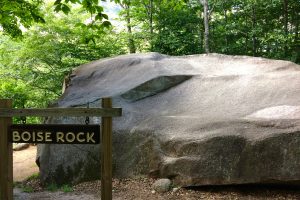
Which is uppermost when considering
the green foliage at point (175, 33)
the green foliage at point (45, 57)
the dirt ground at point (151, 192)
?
the green foliage at point (175, 33)

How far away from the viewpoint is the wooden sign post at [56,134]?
483cm

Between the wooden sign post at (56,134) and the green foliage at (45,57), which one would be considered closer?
the wooden sign post at (56,134)

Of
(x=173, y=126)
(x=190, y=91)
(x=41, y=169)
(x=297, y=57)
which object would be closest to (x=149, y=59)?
(x=190, y=91)

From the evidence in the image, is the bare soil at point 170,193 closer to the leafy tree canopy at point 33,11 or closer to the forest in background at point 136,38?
the leafy tree canopy at point 33,11

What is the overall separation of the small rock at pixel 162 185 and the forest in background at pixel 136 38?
7.85 m

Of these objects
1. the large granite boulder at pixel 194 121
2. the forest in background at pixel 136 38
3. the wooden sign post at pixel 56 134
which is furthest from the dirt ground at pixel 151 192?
the forest in background at pixel 136 38

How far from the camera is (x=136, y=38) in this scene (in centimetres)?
2025

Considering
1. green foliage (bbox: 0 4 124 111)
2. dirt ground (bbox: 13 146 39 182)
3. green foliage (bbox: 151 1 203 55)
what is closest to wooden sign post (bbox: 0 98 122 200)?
dirt ground (bbox: 13 146 39 182)

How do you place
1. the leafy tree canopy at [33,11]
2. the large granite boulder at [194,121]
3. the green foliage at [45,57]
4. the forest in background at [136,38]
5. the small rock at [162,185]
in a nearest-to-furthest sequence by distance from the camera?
1. the leafy tree canopy at [33,11]
2. the large granite boulder at [194,121]
3. the small rock at [162,185]
4. the green foliage at [45,57]
5. the forest in background at [136,38]

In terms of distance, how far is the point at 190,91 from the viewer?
9.58m

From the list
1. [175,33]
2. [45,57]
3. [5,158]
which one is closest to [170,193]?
[5,158]

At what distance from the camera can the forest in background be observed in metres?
15.4

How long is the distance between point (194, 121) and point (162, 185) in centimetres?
156

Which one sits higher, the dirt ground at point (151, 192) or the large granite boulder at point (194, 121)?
the large granite boulder at point (194, 121)
